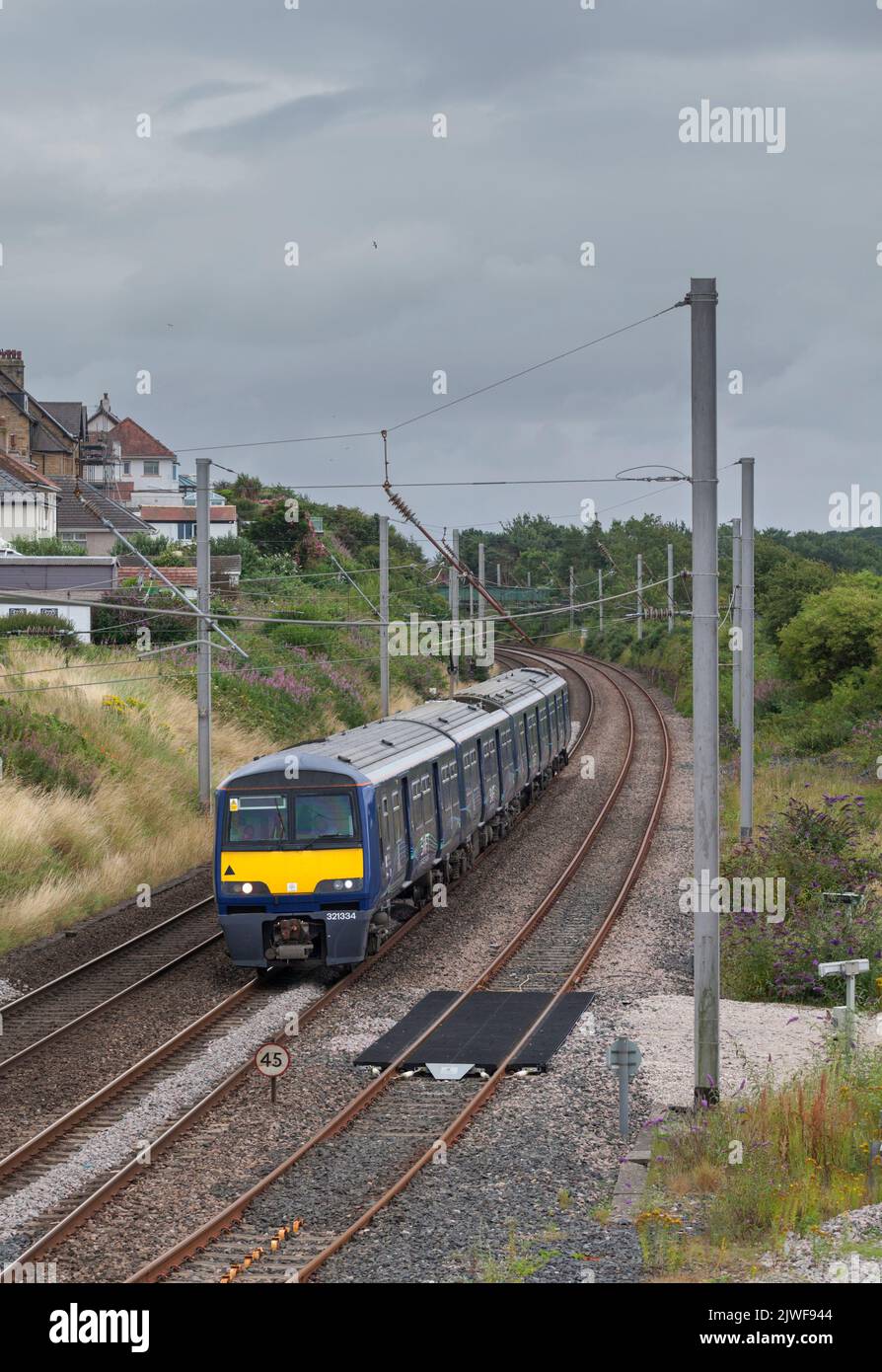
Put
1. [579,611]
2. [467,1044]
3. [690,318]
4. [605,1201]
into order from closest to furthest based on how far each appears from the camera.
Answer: [605,1201] < [690,318] < [467,1044] < [579,611]

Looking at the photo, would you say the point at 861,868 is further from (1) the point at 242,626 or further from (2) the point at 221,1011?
(1) the point at 242,626

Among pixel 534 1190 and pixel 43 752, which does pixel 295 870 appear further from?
pixel 43 752

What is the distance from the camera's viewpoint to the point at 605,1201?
1152 cm

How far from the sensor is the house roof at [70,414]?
→ 91.9 m

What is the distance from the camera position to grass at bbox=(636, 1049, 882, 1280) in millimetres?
10219

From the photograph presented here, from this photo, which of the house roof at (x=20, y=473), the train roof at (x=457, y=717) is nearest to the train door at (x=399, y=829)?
the train roof at (x=457, y=717)

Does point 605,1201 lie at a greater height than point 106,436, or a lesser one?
lesser

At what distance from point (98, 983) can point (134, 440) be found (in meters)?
84.2

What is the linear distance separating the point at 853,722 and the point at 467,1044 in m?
25.6

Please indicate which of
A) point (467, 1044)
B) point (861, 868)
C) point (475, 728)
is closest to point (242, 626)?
point (475, 728)

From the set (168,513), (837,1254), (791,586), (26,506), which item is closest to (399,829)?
(837,1254)

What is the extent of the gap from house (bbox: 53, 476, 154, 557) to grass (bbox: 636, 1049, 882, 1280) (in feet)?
162

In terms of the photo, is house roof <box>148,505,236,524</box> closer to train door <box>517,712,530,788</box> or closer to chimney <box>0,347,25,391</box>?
chimney <box>0,347,25,391</box>

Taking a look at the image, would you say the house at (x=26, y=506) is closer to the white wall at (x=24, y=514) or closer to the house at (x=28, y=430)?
the white wall at (x=24, y=514)
